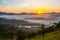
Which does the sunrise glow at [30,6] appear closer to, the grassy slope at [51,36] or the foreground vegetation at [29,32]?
the foreground vegetation at [29,32]

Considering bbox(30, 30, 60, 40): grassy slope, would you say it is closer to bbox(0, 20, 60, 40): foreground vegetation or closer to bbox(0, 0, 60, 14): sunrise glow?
bbox(0, 20, 60, 40): foreground vegetation

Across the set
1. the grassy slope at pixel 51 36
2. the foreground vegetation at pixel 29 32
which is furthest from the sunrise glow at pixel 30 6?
the grassy slope at pixel 51 36

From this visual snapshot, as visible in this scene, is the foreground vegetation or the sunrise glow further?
A: the sunrise glow

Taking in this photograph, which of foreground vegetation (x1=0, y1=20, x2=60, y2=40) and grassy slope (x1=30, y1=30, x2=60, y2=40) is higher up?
foreground vegetation (x1=0, y1=20, x2=60, y2=40)

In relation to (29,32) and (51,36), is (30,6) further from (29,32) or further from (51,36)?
(51,36)

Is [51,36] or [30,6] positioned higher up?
[30,6]

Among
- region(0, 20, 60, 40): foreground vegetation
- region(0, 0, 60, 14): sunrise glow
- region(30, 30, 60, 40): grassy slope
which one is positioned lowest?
region(30, 30, 60, 40): grassy slope

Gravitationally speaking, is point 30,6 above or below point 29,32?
above

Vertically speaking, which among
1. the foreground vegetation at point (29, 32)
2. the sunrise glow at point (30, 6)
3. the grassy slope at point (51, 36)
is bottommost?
the grassy slope at point (51, 36)

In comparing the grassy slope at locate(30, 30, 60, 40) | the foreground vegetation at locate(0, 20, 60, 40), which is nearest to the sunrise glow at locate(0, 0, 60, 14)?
the foreground vegetation at locate(0, 20, 60, 40)

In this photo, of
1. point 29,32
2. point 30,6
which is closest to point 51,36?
point 29,32

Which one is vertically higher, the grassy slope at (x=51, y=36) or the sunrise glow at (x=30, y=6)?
the sunrise glow at (x=30, y=6)

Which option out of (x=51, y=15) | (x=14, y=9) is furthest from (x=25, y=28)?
(x=51, y=15)

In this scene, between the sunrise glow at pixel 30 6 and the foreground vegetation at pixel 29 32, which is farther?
the sunrise glow at pixel 30 6
